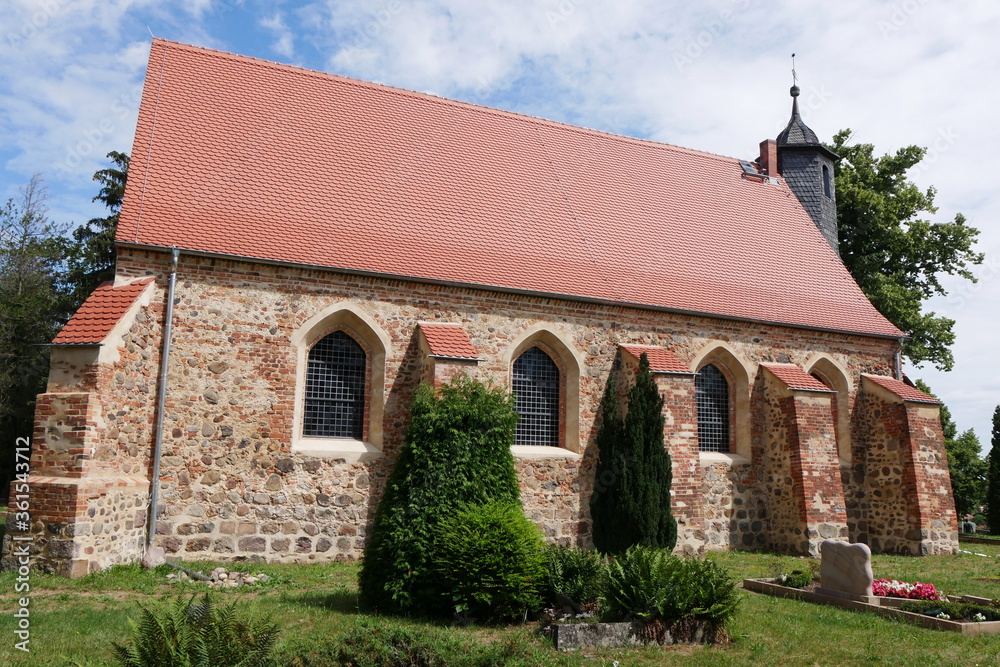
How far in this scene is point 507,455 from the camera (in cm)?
1089

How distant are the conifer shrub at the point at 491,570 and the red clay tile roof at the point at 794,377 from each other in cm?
934

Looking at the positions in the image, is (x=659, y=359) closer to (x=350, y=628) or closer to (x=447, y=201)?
(x=447, y=201)

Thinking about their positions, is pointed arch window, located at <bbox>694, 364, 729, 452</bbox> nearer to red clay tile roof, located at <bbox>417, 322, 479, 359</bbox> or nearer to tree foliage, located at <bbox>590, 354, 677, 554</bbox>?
tree foliage, located at <bbox>590, 354, 677, 554</bbox>

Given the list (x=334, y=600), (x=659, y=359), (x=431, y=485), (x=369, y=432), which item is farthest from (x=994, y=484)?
(x=334, y=600)

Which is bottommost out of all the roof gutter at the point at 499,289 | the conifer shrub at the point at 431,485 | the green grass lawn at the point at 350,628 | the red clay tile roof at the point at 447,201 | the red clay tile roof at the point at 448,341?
the green grass lawn at the point at 350,628

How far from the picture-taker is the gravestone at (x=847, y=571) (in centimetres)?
988

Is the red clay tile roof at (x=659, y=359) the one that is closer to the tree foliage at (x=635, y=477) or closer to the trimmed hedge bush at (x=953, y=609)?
the tree foliage at (x=635, y=477)

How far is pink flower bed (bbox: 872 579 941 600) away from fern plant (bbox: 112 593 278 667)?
8.41 meters

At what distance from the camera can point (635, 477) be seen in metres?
13.4

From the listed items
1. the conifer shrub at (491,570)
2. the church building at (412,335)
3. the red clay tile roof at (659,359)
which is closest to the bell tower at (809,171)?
the church building at (412,335)

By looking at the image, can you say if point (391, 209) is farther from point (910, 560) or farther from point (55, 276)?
point (55, 276)

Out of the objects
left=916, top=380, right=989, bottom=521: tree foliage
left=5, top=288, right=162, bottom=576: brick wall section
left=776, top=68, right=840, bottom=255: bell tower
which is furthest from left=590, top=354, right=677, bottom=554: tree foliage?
left=916, top=380, right=989, bottom=521: tree foliage

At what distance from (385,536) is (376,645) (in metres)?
3.00

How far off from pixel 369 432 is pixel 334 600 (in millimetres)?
4135
